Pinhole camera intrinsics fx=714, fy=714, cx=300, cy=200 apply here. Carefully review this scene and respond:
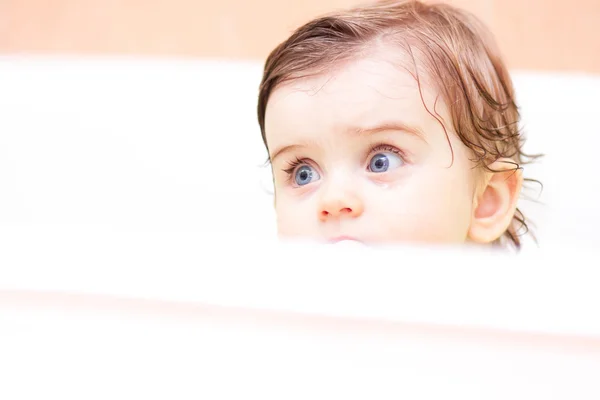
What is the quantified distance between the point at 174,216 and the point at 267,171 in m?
0.26

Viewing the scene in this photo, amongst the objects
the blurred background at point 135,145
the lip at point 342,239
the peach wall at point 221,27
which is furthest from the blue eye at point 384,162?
the peach wall at point 221,27

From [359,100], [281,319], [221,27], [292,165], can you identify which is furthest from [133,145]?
[281,319]

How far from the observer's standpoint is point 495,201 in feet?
3.76

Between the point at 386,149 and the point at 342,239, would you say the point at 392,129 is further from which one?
the point at 342,239

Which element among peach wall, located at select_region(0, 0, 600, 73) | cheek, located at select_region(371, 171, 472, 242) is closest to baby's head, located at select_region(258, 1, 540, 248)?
cheek, located at select_region(371, 171, 472, 242)

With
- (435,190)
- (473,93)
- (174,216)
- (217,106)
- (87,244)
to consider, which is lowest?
(87,244)

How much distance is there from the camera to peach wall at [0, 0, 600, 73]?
75.0 inches

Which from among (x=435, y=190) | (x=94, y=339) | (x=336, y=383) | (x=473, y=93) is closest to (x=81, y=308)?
(x=94, y=339)

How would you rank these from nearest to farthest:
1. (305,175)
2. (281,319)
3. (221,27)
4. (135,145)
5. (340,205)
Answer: (281,319), (340,205), (305,175), (135,145), (221,27)

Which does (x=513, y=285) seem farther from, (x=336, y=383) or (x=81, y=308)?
(x=81, y=308)

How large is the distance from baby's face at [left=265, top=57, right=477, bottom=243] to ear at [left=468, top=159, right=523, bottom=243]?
5cm

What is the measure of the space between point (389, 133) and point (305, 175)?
15 centimetres

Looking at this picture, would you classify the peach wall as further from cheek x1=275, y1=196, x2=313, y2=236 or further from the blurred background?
cheek x1=275, y1=196, x2=313, y2=236

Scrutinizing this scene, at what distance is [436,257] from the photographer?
515mm
